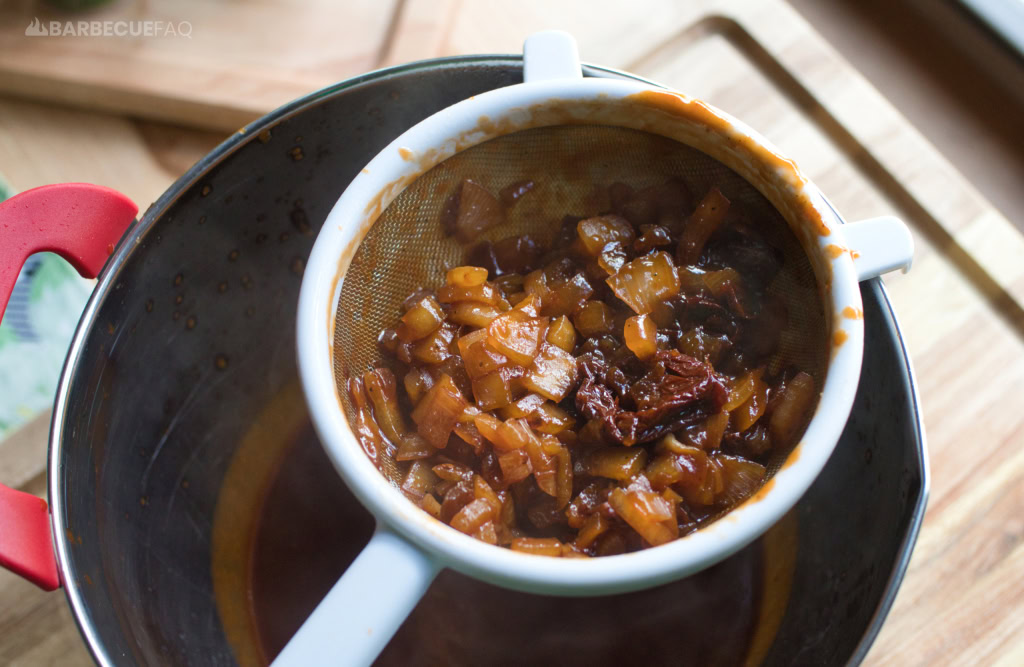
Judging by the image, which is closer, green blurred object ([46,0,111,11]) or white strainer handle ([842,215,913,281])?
white strainer handle ([842,215,913,281])

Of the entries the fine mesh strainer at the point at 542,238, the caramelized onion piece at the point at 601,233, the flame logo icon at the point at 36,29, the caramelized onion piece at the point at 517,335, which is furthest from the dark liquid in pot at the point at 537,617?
the flame logo icon at the point at 36,29

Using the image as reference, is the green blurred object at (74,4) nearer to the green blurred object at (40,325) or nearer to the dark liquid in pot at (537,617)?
the green blurred object at (40,325)

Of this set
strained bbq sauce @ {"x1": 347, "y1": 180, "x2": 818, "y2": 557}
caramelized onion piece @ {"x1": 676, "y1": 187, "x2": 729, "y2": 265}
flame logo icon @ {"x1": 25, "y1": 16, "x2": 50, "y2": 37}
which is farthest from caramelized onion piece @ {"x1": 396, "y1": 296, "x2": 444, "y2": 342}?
flame logo icon @ {"x1": 25, "y1": 16, "x2": 50, "y2": 37}

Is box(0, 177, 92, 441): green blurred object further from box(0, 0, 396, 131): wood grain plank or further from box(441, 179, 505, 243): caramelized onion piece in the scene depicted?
box(441, 179, 505, 243): caramelized onion piece

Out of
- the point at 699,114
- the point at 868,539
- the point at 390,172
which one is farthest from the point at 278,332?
the point at 868,539

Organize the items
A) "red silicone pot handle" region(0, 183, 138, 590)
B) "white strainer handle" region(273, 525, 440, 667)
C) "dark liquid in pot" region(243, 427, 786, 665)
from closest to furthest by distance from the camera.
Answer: "white strainer handle" region(273, 525, 440, 667) < "red silicone pot handle" region(0, 183, 138, 590) < "dark liquid in pot" region(243, 427, 786, 665)

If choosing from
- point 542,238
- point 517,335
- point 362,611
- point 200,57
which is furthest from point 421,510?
point 200,57

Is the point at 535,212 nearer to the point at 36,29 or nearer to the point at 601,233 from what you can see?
the point at 601,233

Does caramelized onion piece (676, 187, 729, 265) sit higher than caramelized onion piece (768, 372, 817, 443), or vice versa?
caramelized onion piece (676, 187, 729, 265)
